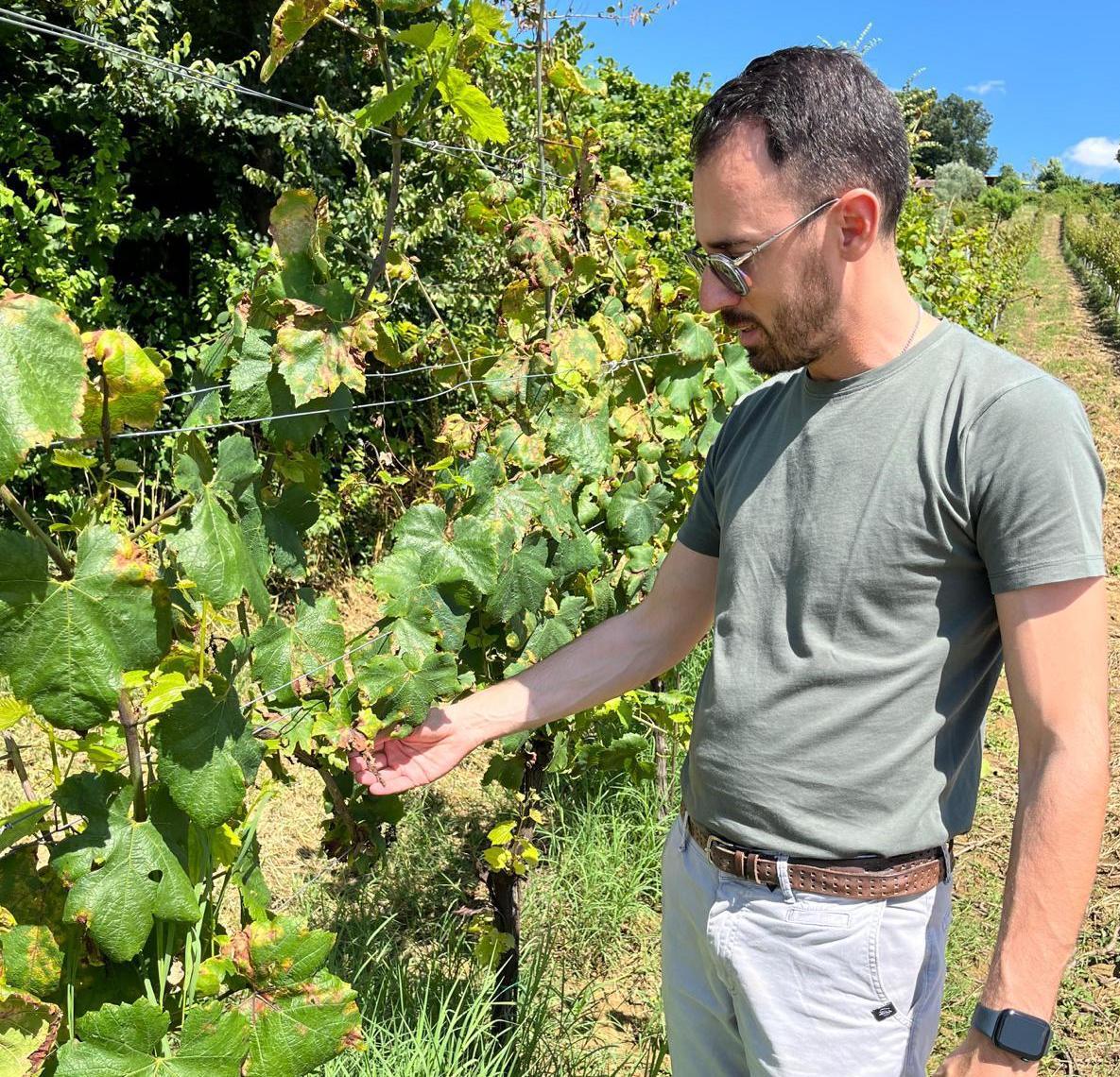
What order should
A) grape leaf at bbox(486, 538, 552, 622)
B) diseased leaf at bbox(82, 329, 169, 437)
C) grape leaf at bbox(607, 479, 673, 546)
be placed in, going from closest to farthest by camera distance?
1. diseased leaf at bbox(82, 329, 169, 437)
2. grape leaf at bbox(486, 538, 552, 622)
3. grape leaf at bbox(607, 479, 673, 546)

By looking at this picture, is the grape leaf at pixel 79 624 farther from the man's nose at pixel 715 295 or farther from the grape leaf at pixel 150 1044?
the man's nose at pixel 715 295

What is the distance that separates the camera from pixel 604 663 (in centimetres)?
171

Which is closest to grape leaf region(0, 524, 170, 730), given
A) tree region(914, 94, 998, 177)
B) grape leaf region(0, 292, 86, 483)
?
grape leaf region(0, 292, 86, 483)

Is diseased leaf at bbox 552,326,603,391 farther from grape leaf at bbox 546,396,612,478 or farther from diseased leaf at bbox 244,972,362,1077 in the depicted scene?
diseased leaf at bbox 244,972,362,1077

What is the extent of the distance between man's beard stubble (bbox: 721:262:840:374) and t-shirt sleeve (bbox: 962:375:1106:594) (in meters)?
0.23

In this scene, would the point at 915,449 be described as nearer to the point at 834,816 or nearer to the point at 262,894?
the point at 834,816

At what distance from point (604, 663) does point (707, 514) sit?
1.01 feet

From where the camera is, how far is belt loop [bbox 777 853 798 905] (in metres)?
1.36

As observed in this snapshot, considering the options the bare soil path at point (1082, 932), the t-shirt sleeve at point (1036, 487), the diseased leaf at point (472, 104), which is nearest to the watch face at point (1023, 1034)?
the t-shirt sleeve at point (1036, 487)

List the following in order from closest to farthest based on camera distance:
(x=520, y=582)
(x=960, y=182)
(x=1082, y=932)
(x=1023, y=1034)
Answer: (x=1023, y=1034)
(x=520, y=582)
(x=1082, y=932)
(x=960, y=182)

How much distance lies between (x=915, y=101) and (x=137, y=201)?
4.96 meters

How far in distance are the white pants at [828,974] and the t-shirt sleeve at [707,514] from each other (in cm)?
50

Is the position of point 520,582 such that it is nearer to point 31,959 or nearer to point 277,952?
point 277,952

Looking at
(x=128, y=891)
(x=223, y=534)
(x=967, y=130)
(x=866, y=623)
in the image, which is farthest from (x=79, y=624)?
(x=967, y=130)
